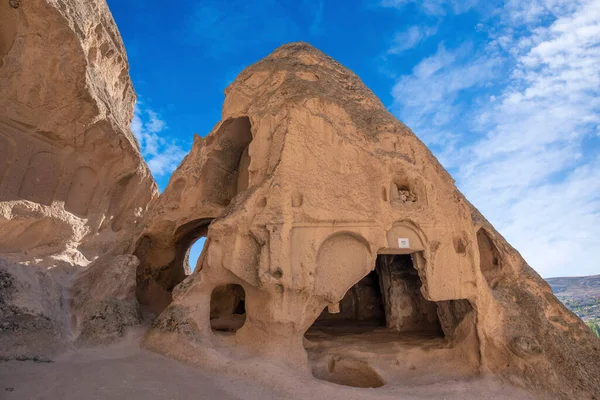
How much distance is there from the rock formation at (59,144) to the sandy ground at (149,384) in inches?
59.0

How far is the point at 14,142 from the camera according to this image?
747 centimetres

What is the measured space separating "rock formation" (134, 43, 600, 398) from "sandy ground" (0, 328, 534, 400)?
0.28 m

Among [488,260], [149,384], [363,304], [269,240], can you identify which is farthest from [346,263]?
[363,304]

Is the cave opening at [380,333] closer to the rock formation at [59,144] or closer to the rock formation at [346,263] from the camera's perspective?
the rock formation at [346,263]

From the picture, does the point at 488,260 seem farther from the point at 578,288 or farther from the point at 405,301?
the point at 578,288

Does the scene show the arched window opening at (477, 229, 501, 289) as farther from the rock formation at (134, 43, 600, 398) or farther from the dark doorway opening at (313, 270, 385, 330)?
the dark doorway opening at (313, 270, 385, 330)

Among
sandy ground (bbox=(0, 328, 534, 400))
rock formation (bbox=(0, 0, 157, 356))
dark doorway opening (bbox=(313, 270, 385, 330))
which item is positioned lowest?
sandy ground (bbox=(0, 328, 534, 400))

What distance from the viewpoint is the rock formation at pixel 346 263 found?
197 inches

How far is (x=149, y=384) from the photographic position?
350cm

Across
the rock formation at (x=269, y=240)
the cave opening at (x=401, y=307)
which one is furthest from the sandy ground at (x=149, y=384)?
the cave opening at (x=401, y=307)

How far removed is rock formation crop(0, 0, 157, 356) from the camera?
7.05 meters

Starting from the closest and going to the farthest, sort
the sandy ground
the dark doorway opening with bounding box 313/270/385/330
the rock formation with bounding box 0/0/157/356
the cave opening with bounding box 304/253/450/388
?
the sandy ground < the cave opening with bounding box 304/253/450/388 < the rock formation with bounding box 0/0/157/356 < the dark doorway opening with bounding box 313/270/385/330

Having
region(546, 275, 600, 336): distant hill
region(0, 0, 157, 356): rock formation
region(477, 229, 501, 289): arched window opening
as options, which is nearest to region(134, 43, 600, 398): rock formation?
region(477, 229, 501, 289): arched window opening

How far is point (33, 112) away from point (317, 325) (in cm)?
794
